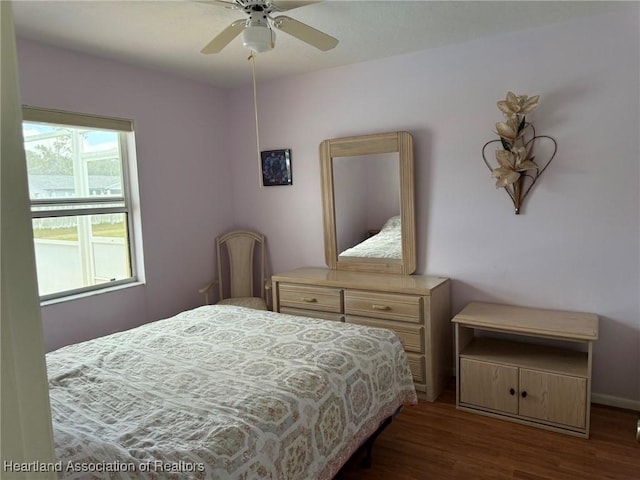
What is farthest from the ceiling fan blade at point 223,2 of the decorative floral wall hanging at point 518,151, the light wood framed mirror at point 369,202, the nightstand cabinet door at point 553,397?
the nightstand cabinet door at point 553,397

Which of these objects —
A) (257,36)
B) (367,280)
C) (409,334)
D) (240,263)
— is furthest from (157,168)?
(409,334)

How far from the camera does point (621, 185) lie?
2.83 metres

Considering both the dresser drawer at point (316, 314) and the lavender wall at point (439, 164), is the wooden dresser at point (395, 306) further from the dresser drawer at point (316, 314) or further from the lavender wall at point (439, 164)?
the lavender wall at point (439, 164)

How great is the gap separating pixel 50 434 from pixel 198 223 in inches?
146

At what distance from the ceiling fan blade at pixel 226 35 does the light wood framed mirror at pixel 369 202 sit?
149cm

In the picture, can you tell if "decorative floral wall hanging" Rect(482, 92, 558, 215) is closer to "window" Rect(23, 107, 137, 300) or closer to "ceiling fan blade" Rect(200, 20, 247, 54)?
"ceiling fan blade" Rect(200, 20, 247, 54)

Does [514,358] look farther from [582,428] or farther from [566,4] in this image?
[566,4]

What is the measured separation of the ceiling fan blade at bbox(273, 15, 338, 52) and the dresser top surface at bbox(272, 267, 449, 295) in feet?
5.42

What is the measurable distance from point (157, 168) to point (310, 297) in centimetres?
168

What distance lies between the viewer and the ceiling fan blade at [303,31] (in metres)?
2.27

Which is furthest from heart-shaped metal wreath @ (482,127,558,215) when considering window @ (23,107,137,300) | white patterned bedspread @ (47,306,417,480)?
window @ (23,107,137,300)

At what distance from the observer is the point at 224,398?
68.6 inches

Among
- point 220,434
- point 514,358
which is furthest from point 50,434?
point 514,358

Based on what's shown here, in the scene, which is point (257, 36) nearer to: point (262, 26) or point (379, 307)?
point (262, 26)
